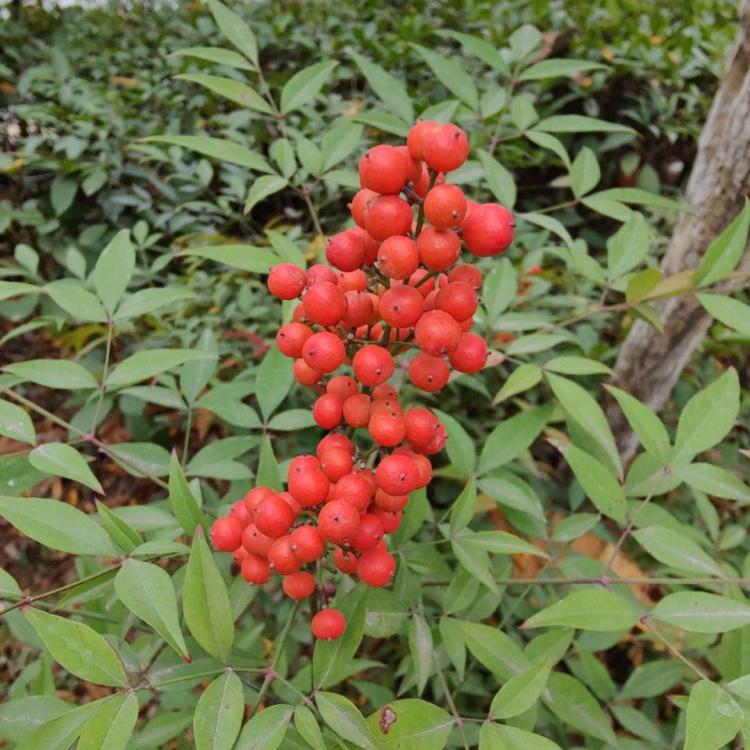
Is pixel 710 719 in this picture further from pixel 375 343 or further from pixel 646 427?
pixel 375 343

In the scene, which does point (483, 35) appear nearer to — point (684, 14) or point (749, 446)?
point (684, 14)

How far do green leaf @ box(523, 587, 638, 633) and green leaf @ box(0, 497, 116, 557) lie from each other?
565 millimetres

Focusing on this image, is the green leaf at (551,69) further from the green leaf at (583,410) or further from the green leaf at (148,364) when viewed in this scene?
the green leaf at (148,364)

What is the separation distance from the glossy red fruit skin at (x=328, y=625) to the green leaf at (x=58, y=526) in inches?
11.2

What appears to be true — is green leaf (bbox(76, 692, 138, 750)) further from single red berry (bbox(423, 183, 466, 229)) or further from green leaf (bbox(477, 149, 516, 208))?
green leaf (bbox(477, 149, 516, 208))

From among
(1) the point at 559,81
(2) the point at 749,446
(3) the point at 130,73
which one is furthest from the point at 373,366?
(3) the point at 130,73

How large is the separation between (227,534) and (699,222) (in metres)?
1.48

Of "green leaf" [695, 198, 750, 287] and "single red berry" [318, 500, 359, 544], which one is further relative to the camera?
"green leaf" [695, 198, 750, 287]

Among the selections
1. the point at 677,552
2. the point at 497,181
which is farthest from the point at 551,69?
the point at 677,552

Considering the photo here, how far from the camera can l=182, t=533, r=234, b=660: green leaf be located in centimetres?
75

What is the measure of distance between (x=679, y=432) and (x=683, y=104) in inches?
118

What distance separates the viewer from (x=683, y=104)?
11.2 feet

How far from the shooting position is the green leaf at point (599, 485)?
3.50 ft

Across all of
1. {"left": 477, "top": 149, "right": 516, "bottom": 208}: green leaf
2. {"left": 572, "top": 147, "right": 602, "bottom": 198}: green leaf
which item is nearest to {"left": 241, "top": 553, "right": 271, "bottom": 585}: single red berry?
{"left": 477, "top": 149, "right": 516, "bottom": 208}: green leaf
